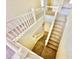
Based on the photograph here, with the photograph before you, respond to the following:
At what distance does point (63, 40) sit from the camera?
3.34ft

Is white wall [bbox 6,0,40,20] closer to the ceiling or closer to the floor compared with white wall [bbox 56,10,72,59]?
closer to the ceiling

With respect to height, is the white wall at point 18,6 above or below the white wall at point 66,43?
above

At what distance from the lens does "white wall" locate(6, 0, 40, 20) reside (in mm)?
1032

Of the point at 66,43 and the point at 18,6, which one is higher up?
the point at 18,6

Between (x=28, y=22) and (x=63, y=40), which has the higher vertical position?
(x=28, y=22)

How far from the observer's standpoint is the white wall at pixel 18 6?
1032mm

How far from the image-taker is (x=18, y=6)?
109 cm
